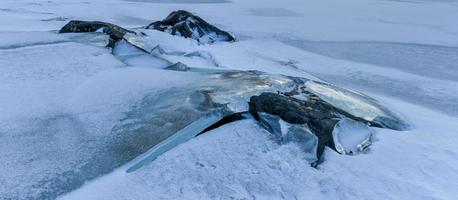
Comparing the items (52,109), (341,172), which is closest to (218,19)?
(52,109)

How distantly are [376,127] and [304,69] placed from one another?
69.1 inches

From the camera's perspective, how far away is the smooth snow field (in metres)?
2.00

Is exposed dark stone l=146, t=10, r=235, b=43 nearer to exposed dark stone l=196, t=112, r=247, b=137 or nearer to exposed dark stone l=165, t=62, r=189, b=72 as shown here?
exposed dark stone l=165, t=62, r=189, b=72

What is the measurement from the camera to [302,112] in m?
2.56

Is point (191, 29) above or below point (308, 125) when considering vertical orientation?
below

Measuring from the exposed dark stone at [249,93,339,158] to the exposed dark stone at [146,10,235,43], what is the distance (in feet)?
8.89

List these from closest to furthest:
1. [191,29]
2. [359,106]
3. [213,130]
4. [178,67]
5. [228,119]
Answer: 1. [213,130]
2. [228,119]
3. [359,106]
4. [178,67]
5. [191,29]

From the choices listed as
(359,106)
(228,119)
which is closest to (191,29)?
(359,106)

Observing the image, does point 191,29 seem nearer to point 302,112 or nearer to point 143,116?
point 143,116

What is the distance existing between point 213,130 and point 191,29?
3149mm

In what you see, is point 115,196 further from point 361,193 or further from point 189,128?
point 361,193

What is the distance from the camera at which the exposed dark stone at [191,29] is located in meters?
5.33

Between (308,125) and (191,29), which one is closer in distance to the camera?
(308,125)

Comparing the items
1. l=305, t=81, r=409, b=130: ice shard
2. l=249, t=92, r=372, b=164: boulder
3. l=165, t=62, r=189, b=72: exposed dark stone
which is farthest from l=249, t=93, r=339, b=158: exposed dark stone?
l=165, t=62, r=189, b=72: exposed dark stone
